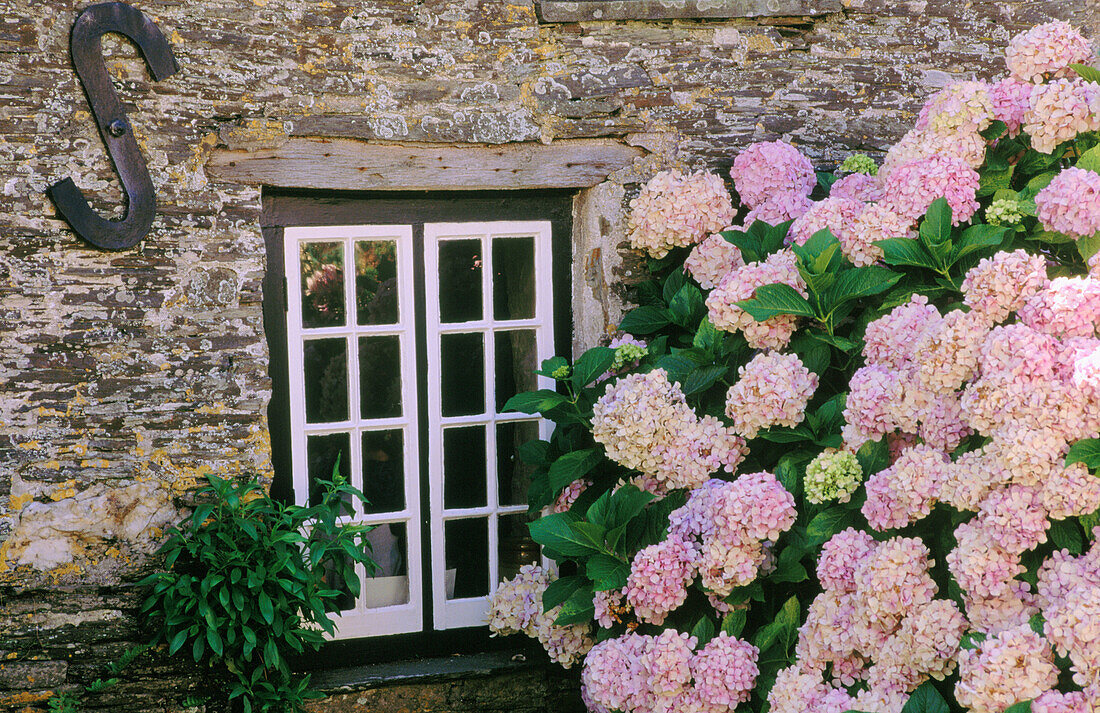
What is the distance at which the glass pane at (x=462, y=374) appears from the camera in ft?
12.3

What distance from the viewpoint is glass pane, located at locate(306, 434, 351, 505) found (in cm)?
358

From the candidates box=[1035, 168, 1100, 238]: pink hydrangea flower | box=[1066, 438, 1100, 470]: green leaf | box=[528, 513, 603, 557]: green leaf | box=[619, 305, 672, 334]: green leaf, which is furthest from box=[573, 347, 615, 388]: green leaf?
box=[1066, 438, 1100, 470]: green leaf

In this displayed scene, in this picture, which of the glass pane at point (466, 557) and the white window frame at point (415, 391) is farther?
the glass pane at point (466, 557)

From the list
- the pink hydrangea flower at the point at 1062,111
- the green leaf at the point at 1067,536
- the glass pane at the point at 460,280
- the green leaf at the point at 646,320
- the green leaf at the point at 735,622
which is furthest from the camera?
the glass pane at the point at 460,280

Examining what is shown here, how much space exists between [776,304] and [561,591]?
4.16 feet

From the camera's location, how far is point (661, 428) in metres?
3.03

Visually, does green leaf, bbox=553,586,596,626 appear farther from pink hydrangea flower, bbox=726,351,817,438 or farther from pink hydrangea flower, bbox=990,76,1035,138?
pink hydrangea flower, bbox=990,76,1035,138

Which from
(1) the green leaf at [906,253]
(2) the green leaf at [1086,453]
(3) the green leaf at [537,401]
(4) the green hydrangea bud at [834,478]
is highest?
(1) the green leaf at [906,253]

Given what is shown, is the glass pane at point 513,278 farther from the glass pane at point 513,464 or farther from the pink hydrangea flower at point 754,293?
the pink hydrangea flower at point 754,293

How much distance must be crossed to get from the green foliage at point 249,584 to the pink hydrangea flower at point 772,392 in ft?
4.70

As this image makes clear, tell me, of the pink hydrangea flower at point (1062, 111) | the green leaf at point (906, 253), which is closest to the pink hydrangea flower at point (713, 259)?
the green leaf at point (906, 253)

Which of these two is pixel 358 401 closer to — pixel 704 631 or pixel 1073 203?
pixel 704 631

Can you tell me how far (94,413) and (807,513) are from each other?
241 cm

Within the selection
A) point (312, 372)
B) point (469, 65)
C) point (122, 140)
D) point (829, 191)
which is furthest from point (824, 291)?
point (122, 140)
